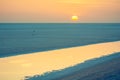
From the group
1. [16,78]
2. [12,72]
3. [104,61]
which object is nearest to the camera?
[16,78]

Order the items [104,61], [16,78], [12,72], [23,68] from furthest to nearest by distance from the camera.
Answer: [104,61] → [23,68] → [12,72] → [16,78]

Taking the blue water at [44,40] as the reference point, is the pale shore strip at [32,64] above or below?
above

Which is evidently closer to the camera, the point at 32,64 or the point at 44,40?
the point at 32,64

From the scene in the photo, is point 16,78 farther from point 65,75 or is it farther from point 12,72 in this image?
point 65,75

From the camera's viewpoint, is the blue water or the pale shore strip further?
the blue water

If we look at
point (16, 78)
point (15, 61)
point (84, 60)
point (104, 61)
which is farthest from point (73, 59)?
point (16, 78)

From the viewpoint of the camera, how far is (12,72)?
13.6 meters

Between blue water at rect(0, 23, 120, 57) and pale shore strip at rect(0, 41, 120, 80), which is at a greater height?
pale shore strip at rect(0, 41, 120, 80)

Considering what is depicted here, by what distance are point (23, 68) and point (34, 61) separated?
1652 millimetres

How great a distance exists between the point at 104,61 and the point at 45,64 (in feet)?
12.1

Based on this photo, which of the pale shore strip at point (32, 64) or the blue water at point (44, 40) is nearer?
the pale shore strip at point (32, 64)

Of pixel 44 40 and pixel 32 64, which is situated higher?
pixel 32 64

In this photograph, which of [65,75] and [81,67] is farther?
[81,67]

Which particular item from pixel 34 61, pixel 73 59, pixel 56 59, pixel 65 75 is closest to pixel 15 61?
pixel 34 61
